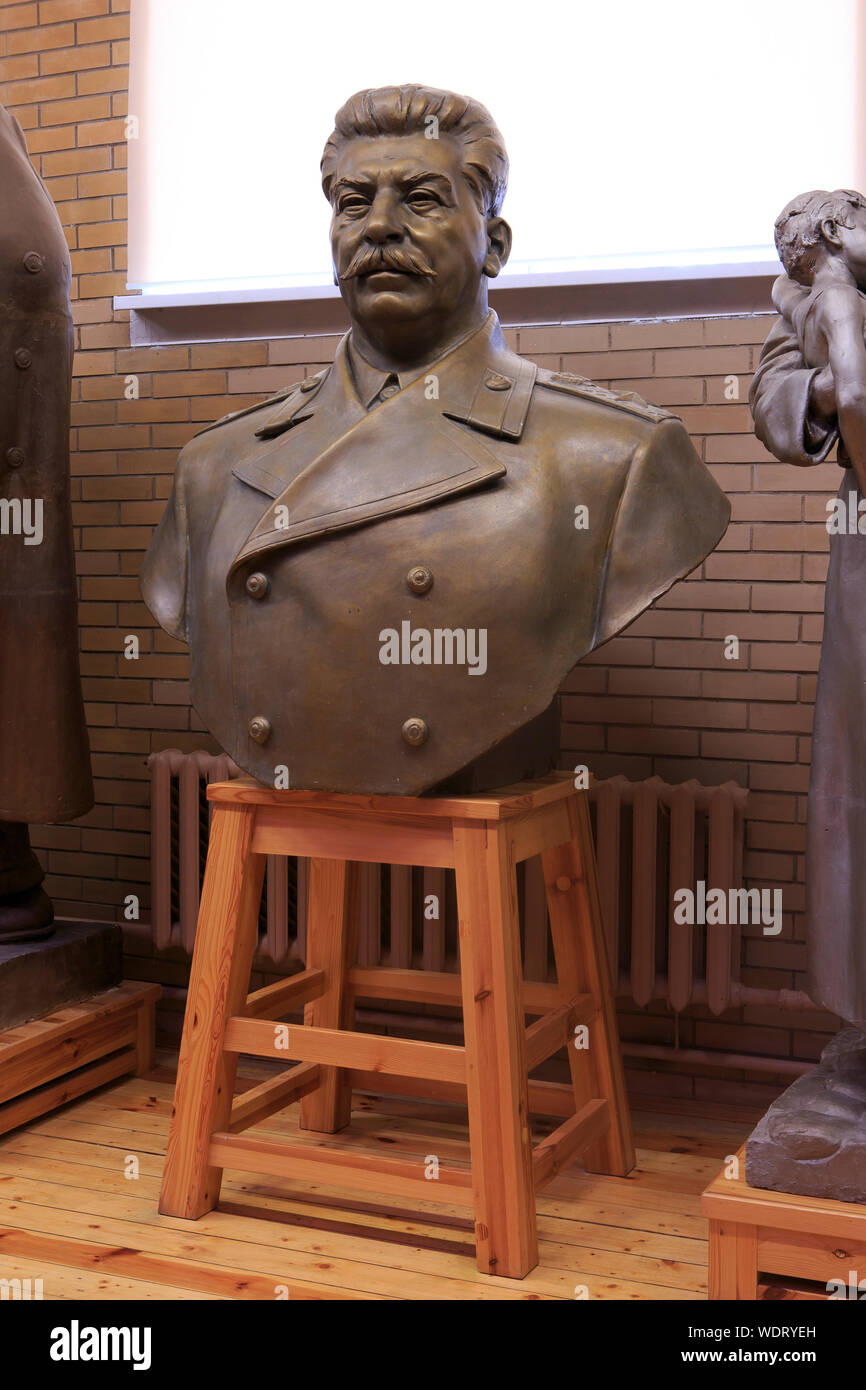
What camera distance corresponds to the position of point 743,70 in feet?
9.50

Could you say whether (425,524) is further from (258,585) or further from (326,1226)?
(326,1226)

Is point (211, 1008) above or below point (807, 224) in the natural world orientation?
below

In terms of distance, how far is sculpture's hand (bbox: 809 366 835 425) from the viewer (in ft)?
6.29

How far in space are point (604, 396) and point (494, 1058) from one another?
1.09 metres

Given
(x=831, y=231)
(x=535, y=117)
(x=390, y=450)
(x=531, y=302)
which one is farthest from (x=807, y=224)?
(x=535, y=117)

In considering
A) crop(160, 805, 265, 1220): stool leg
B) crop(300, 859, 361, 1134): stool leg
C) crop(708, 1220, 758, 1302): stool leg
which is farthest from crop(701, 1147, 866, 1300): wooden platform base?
crop(300, 859, 361, 1134): stool leg

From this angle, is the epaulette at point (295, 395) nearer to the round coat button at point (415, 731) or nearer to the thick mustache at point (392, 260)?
the thick mustache at point (392, 260)

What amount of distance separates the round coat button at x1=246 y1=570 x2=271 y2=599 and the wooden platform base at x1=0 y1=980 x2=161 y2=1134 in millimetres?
1127

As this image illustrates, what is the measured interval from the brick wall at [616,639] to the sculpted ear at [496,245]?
0.63m

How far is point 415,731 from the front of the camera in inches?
82.5

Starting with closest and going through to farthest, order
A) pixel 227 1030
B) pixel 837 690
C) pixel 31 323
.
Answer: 1. pixel 837 690
2. pixel 227 1030
3. pixel 31 323
